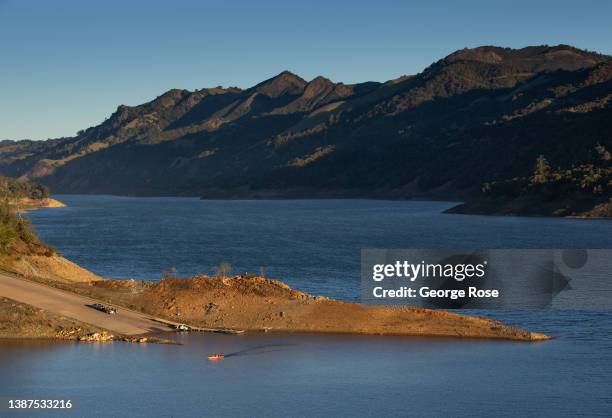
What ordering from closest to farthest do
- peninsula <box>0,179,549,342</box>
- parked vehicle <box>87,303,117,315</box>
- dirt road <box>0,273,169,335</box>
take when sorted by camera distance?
peninsula <box>0,179,549,342</box>
dirt road <box>0,273,169,335</box>
parked vehicle <box>87,303,117,315</box>

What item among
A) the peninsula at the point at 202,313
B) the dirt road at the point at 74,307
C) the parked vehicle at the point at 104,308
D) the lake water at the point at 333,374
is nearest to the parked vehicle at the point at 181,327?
the dirt road at the point at 74,307

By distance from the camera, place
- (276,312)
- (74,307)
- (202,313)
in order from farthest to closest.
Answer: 1. (202,313)
2. (74,307)
3. (276,312)

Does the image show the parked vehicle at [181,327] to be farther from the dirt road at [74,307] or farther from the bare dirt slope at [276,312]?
the bare dirt slope at [276,312]

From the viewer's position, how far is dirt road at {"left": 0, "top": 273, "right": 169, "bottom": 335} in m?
55.8

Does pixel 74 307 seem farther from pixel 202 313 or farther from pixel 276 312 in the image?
pixel 276 312

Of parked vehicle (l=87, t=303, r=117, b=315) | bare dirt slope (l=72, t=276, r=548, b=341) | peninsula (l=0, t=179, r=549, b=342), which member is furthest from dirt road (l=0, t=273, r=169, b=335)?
bare dirt slope (l=72, t=276, r=548, b=341)

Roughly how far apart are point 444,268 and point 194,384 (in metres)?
54.9

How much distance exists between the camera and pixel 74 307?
58188 millimetres

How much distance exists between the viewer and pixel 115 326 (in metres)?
55.5

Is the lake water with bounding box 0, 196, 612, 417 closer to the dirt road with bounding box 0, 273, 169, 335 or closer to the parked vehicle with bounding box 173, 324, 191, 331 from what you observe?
the parked vehicle with bounding box 173, 324, 191, 331

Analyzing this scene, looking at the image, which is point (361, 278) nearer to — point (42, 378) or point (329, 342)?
point (329, 342)

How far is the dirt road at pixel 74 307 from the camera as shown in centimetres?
5575

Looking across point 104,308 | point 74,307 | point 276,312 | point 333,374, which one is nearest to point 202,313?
point 276,312

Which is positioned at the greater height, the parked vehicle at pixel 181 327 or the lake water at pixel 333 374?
the parked vehicle at pixel 181 327
